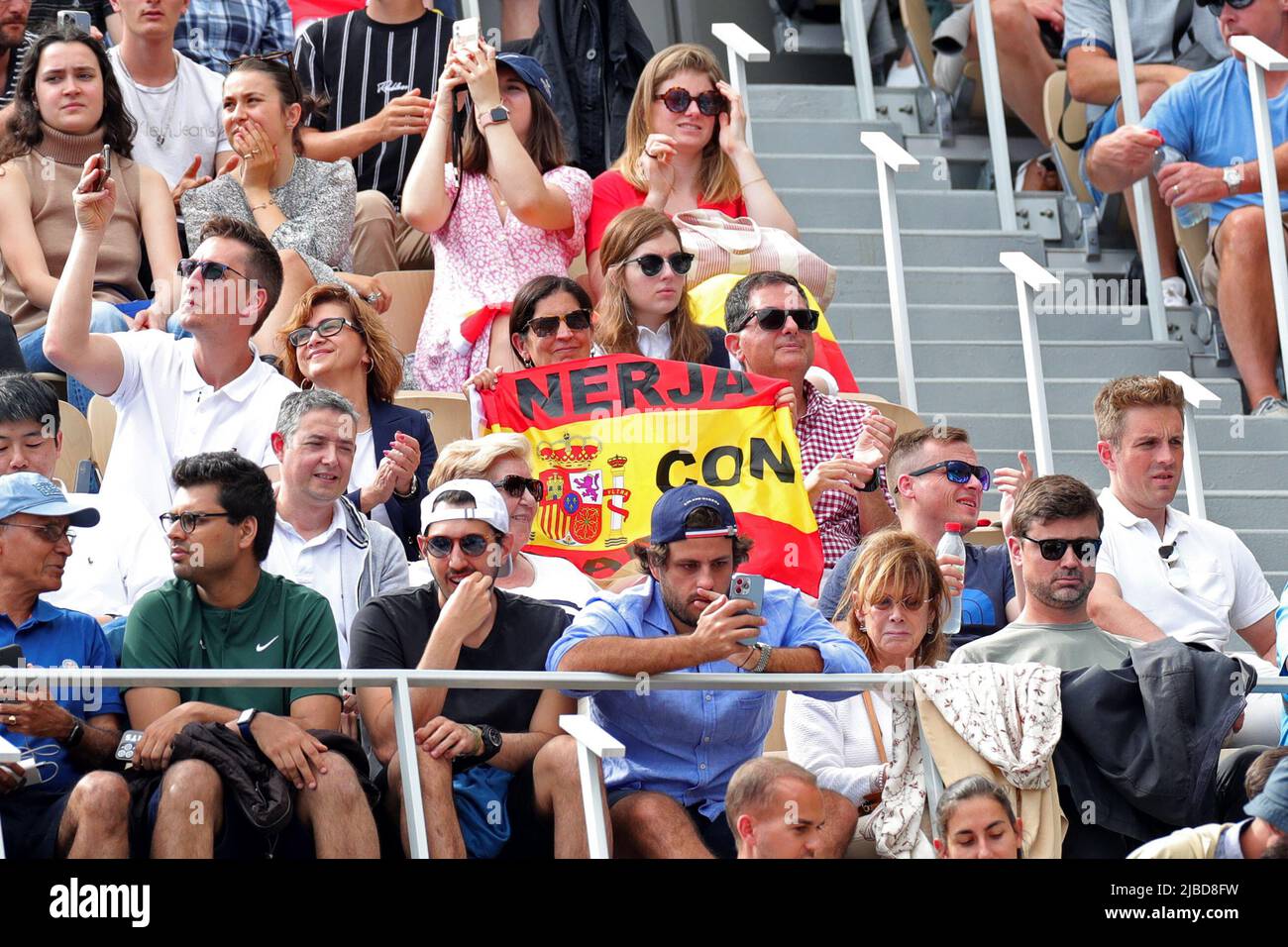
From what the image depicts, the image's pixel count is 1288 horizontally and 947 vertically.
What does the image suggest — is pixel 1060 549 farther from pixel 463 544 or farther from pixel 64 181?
pixel 64 181

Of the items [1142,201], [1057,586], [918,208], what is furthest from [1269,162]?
[1057,586]

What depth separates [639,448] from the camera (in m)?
6.95

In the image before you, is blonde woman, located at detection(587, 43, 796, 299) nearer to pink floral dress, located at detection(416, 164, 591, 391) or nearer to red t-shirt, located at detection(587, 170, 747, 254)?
red t-shirt, located at detection(587, 170, 747, 254)

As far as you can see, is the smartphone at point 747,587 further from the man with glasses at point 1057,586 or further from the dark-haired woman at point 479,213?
the dark-haired woman at point 479,213

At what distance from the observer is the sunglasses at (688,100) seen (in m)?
8.12

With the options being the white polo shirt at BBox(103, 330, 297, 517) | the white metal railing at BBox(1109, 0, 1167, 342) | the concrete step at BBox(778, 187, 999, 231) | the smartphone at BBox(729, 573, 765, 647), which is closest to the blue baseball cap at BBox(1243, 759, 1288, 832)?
the smartphone at BBox(729, 573, 765, 647)

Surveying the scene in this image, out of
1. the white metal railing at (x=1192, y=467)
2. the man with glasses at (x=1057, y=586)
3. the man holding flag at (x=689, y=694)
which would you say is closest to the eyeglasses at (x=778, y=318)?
the white metal railing at (x=1192, y=467)

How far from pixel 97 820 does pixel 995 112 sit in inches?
204

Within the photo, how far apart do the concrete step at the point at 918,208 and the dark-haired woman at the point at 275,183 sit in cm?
204

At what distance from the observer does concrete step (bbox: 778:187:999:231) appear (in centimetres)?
929

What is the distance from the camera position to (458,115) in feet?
26.3

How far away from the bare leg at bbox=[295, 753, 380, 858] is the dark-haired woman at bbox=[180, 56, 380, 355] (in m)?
2.83

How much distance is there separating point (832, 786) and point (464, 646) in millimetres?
897

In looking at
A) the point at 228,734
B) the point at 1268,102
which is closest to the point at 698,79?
the point at 1268,102
